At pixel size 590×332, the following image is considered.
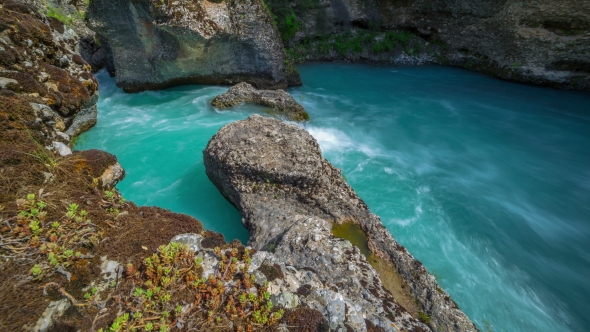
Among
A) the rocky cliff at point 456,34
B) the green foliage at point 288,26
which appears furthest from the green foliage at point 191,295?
the green foliage at point 288,26

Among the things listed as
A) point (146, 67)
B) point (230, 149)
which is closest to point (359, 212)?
point (230, 149)

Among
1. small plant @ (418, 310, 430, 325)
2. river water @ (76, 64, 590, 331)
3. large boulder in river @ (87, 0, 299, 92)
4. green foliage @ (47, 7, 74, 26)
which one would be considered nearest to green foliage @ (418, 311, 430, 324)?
small plant @ (418, 310, 430, 325)

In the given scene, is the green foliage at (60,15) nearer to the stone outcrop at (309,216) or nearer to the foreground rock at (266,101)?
the foreground rock at (266,101)

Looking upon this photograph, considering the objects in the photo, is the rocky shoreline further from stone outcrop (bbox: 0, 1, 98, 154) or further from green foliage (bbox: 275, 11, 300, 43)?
green foliage (bbox: 275, 11, 300, 43)

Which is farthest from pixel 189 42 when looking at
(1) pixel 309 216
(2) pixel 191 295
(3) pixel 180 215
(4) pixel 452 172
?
(2) pixel 191 295

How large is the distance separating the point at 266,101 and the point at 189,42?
4.10 m

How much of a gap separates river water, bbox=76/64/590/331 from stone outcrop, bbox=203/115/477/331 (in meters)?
1.07

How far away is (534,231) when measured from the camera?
319 inches

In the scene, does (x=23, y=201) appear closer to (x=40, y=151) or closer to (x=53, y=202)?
(x=53, y=202)

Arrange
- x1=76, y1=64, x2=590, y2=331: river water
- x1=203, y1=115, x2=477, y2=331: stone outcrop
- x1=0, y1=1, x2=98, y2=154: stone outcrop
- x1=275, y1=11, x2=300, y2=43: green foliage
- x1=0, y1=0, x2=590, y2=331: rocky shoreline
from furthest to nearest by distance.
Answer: x1=275, y1=11, x2=300, y2=43: green foliage → x1=76, y1=64, x2=590, y2=331: river water → x1=0, y1=1, x2=98, y2=154: stone outcrop → x1=203, y1=115, x2=477, y2=331: stone outcrop → x1=0, y1=0, x2=590, y2=331: rocky shoreline

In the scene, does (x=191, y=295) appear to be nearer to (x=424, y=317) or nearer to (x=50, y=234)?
(x=50, y=234)

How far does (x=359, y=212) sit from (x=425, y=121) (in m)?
8.53

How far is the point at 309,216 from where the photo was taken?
6152 mm

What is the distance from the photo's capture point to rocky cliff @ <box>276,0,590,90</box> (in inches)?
603
